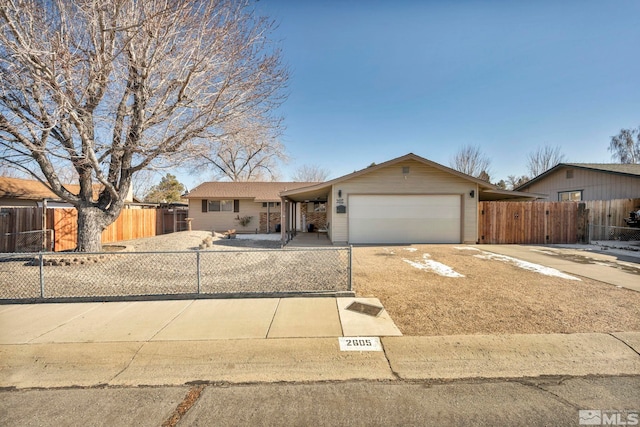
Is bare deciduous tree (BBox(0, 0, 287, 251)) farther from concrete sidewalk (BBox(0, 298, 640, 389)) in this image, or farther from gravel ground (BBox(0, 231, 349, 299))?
concrete sidewalk (BBox(0, 298, 640, 389))

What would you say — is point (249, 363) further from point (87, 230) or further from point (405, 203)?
point (405, 203)

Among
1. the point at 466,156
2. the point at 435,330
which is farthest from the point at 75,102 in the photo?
the point at 466,156

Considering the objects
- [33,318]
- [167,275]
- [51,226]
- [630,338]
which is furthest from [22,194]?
[630,338]

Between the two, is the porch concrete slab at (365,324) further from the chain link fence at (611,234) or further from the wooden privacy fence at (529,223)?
the chain link fence at (611,234)

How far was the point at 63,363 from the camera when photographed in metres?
3.10

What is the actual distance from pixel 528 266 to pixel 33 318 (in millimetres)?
11211

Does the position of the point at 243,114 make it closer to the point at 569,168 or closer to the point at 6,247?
the point at 6,247

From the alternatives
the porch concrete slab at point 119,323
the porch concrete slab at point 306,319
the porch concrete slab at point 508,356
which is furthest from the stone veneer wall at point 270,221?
the porch concrete slab at point 508,356

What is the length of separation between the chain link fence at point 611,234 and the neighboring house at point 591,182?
101 inches

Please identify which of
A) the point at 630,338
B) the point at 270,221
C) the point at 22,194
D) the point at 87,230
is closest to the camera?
the point at 630,338

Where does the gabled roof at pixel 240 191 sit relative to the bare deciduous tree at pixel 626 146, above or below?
below

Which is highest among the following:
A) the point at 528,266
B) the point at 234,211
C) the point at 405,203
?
the point at 405,203

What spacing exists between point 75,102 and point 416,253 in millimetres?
11327

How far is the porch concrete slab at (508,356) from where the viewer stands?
9.45 feet
